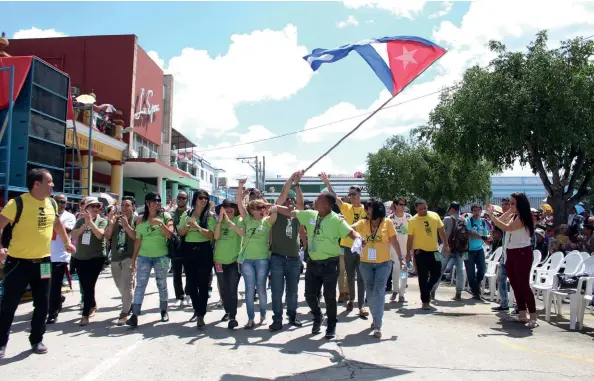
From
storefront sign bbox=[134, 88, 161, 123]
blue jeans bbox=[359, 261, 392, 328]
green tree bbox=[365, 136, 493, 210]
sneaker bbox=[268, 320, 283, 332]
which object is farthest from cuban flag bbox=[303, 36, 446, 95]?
green tree bbox=[365, 136, 493, 210]

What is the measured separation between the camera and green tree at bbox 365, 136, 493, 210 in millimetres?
36375

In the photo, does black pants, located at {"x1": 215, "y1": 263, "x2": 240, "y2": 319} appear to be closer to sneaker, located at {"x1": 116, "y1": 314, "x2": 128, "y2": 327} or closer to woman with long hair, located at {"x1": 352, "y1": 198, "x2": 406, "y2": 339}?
sneaker, located at {"x1": 116, "y1": 314, "x2": 128, "y2": 327}

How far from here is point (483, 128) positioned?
738 inches

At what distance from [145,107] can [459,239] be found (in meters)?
22.2

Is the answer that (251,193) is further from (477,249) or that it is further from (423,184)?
(423,184)

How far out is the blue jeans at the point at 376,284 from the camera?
6367 mm

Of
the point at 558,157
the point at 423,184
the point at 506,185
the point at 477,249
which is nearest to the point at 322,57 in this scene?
the point at 477,249

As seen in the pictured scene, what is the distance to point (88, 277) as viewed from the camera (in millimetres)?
A: 7105

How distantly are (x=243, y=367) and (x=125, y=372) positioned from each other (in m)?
1.12

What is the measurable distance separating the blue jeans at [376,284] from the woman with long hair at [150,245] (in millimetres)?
2787

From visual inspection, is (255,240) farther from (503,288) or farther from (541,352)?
(503,288)

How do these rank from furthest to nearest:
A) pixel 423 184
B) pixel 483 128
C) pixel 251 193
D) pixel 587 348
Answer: pixel 423 184
pixel 483 128
pixel 251 193
pixel 587 348

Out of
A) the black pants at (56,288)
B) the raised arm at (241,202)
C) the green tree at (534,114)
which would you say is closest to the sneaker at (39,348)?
the black pants at (56,288)

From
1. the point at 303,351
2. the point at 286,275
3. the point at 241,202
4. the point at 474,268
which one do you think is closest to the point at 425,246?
the point at 474,268
